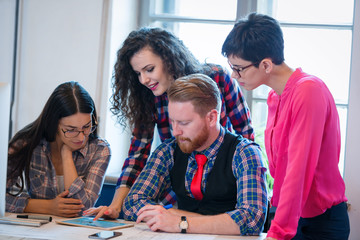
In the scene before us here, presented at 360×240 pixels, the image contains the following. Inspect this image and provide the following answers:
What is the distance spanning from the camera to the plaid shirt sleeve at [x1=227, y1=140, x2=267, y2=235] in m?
1.86

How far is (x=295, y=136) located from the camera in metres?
1.65

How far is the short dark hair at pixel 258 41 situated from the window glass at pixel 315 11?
6.40 ft

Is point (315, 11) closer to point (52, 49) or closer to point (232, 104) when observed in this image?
point (232, 104)

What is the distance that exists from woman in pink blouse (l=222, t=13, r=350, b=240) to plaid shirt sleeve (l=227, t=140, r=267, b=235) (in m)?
0.06

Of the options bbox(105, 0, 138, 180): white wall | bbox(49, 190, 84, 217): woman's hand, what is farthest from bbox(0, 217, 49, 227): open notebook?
bbox(105, 0, 138, 180): white wall

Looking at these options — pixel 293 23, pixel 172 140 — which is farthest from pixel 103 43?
pixel 172 140

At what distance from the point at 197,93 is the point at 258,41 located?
0.35m

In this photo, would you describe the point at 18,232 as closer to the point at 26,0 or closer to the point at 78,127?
the point at 78,127

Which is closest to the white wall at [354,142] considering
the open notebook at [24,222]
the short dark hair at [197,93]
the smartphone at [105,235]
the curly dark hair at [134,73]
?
the curly dark hair at [134,73]

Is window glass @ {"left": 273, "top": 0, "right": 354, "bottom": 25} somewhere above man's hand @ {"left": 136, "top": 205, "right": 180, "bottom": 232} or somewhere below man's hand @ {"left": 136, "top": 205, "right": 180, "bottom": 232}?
above

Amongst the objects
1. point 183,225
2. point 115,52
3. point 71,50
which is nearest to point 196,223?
point 183,225

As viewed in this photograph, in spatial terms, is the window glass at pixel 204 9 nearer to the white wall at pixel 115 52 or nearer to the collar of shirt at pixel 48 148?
the white wall at pixel 115 52

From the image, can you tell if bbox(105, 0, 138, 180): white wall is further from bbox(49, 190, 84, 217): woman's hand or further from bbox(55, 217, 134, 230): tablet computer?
bbox(55, 217, 134, 230): tablet computer

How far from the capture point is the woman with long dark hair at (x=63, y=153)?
95.2 inches
